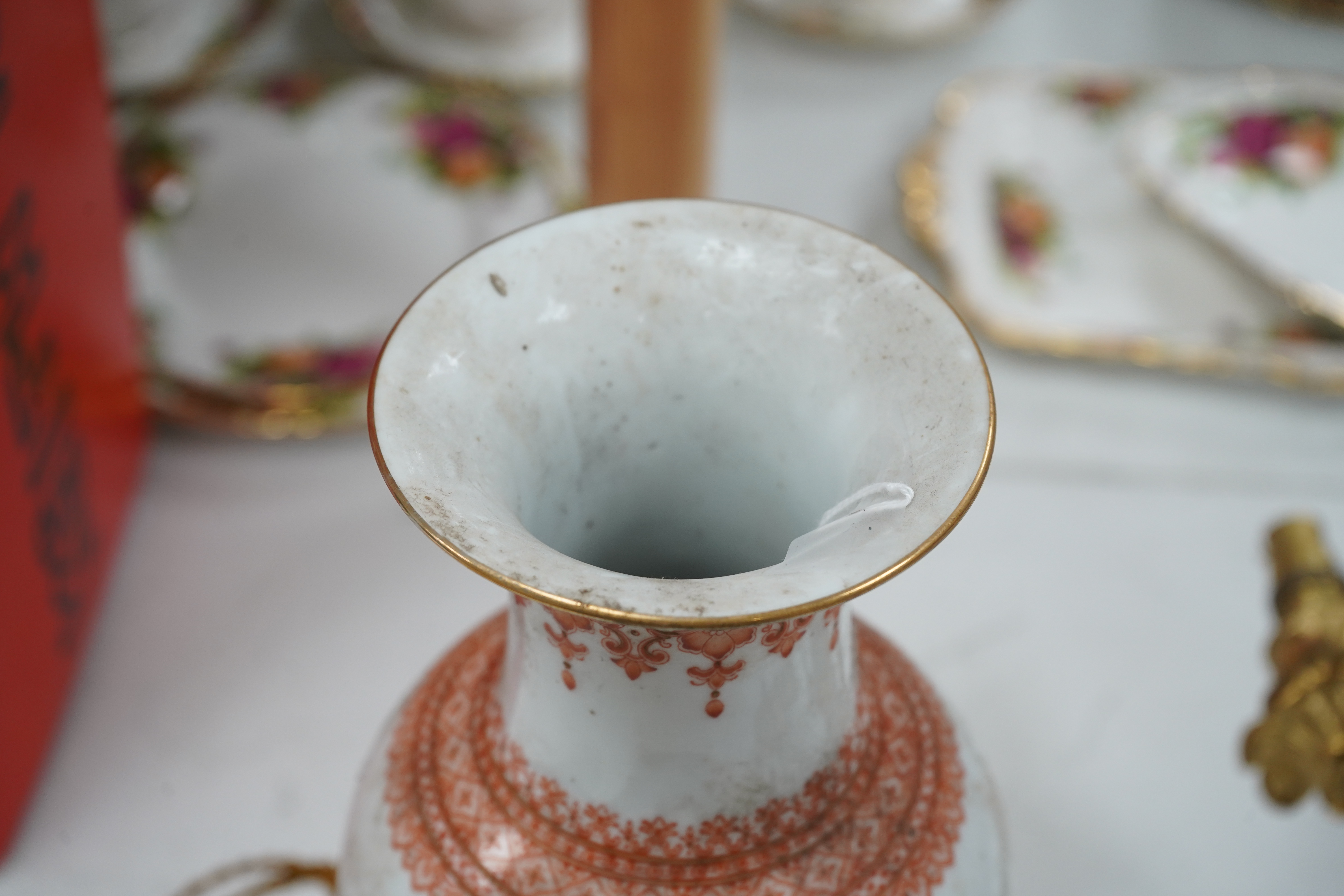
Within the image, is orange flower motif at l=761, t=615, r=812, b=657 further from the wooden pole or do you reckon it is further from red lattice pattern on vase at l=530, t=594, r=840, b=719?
the wooden pole

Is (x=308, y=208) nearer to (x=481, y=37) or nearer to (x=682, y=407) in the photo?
(x=481, y=37)

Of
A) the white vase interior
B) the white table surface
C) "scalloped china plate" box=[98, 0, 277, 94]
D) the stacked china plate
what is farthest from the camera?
"scalloped china plate" box=[98, 0, 277, 94]

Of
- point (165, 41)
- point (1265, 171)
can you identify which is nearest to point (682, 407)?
point (1265, 171)

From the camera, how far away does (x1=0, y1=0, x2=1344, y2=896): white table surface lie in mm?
646

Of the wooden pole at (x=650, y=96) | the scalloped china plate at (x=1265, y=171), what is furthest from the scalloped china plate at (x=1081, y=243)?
the wooden pole at (x=650, y=96)

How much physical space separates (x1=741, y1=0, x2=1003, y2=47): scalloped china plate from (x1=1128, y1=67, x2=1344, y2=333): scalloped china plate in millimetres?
227

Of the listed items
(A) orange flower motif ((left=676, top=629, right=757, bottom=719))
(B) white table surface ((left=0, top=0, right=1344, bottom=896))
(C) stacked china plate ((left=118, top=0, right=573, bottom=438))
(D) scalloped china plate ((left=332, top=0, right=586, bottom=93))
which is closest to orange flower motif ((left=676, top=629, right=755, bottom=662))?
(A) orange flower motif ((left=676, top=629, right=757, bottom=719))

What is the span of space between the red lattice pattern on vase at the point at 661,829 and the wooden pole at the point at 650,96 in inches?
13.7

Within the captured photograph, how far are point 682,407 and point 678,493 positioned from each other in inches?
1.6

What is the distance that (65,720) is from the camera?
0.69m

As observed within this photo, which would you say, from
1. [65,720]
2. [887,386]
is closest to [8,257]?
[65,720]

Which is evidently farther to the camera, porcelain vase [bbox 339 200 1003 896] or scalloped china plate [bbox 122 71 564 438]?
scalloped china plate [bbox 122 71 564 438]

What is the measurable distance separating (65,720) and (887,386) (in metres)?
0.54

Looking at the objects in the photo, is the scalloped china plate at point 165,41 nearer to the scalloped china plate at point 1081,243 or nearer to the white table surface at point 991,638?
the white table surface at point 991,638
